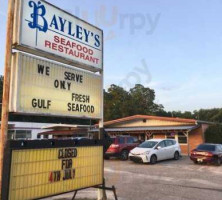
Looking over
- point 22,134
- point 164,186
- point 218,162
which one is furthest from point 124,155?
point 22,134

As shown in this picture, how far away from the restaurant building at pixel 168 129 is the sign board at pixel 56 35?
69.0ft

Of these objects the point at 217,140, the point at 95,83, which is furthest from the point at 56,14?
the point at 217,140

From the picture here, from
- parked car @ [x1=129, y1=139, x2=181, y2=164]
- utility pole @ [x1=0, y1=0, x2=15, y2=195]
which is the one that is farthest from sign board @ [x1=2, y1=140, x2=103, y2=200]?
parked car @ [x1=129, y1=139, x2=181, y2=164]

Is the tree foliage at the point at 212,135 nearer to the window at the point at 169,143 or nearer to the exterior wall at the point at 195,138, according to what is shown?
the exterior wall at the point at 195,138

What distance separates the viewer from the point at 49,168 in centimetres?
620

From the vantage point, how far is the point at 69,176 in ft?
21.7

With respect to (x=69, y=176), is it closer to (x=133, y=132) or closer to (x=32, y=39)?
(x=32, y=39)

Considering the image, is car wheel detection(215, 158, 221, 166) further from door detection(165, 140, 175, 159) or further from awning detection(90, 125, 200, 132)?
Answer: awning detection(90, 125, 200, 132)

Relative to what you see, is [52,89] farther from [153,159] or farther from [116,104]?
[116,104]

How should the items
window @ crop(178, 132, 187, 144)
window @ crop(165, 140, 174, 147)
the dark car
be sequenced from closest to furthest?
1. the dark car
2. window @ crop(165, 140, 174, 147)
3. window @ crop(178, 132, 187, 144)

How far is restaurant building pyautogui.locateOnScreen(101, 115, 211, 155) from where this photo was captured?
28000 millimetres

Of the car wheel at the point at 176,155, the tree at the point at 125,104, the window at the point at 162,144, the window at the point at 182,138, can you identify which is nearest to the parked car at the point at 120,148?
the window at the point at 162,144

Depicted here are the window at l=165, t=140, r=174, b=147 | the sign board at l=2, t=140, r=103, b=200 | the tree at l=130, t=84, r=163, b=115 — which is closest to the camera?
the sign board at l=2, t=140, r=103, b=200

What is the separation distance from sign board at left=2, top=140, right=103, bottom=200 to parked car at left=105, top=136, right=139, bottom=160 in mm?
14403
